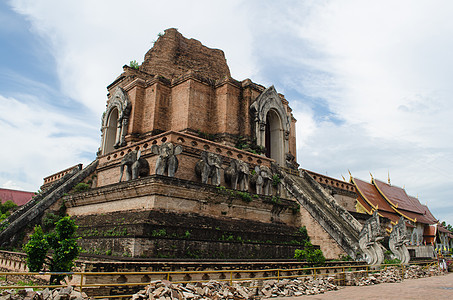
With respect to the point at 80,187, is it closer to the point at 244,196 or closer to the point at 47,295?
the point at 244,196

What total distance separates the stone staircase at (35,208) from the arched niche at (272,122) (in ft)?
27.4

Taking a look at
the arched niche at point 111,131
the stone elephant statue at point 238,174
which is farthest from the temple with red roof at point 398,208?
the arched niche at point 111,131

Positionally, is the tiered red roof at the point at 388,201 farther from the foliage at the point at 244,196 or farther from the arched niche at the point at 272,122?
the foliage at the point at 244,196

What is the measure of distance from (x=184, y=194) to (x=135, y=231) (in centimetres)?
226

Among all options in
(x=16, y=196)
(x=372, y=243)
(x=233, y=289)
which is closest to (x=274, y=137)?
(x=372, y=243)

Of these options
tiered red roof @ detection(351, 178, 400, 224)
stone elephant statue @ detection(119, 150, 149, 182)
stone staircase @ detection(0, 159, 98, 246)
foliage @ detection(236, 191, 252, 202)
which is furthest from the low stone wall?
tiered red roof @ detection(351, 178, 400, 224)

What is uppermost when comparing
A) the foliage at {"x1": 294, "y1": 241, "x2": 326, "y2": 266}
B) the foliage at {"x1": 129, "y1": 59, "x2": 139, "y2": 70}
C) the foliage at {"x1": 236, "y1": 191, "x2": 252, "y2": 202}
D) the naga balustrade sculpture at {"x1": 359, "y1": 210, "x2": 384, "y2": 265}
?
the foliage at {"x1": 129, "y1": 59, "x2": 139, "y2": 70}

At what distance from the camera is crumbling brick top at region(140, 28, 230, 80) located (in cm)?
2117

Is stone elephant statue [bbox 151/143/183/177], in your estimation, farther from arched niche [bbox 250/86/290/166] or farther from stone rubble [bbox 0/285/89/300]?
stone rubble [bbox 0/285/89/300]

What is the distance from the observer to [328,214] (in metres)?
15.2

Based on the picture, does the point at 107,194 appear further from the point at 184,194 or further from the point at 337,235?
the point at 337,235

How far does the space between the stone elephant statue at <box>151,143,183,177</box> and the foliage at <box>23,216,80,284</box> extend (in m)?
5.15

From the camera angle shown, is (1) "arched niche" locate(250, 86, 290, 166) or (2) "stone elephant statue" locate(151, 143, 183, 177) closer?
(2) "stone elephant statue" locate(151, 143, 183, 177)

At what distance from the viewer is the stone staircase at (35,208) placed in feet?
45.5
